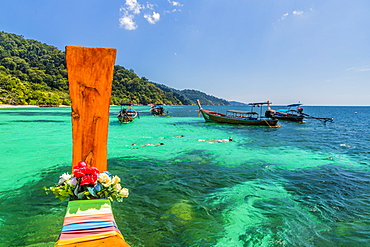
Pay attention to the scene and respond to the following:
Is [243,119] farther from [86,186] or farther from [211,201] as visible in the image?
[86,186]

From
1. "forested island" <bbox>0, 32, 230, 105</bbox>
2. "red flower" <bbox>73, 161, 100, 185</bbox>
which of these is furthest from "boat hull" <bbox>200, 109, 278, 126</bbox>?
"forested island" <bbox>0, 32, 230, 105</bbox>

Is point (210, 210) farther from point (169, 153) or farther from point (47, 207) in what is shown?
point (169, 153)

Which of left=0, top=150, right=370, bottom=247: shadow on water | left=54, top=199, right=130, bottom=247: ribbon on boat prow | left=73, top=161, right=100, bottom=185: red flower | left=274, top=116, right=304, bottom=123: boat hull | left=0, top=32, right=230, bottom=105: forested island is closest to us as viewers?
left=54, top=199, right=130, bottom=247: ribbon on boat prow

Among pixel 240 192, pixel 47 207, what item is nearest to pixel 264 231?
pixel 240 192

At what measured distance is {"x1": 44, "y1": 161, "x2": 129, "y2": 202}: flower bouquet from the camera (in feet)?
9.92

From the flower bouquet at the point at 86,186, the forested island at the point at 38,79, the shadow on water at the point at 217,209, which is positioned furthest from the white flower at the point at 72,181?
the forested island at the point at 38,79

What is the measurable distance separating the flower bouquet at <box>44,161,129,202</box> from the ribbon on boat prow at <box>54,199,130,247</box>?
0.12m

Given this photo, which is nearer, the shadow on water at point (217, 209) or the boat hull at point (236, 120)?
the shadow on water at point (217, 209)

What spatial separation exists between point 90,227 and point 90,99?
2.11 meters

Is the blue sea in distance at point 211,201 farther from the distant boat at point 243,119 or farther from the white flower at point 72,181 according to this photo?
the distant boat at point 243,119

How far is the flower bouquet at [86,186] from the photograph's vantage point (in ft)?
9.92

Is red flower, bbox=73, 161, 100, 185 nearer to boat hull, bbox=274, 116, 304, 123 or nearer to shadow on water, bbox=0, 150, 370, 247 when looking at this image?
shadow on water, bbox=0, 150, 370, 247

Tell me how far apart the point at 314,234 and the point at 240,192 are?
2927 mm

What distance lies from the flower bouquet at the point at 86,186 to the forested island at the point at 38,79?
319 feet
